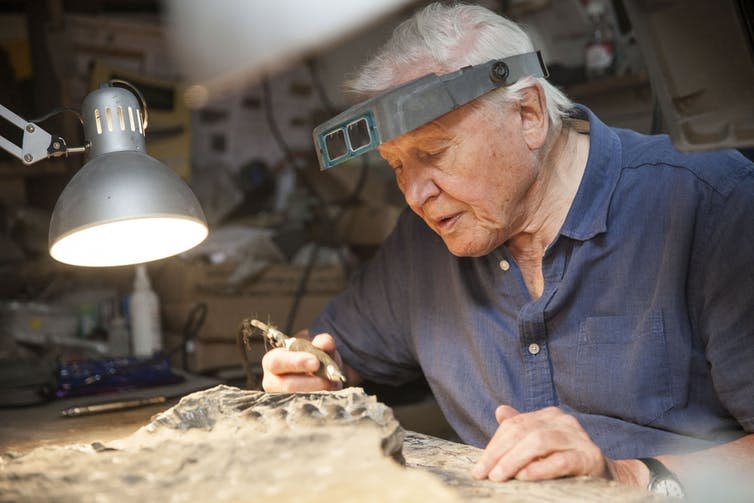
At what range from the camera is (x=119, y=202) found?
1.21 m

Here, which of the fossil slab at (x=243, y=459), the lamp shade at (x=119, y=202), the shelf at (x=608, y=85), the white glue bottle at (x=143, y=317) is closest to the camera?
the fossil slab at (x=243, y=459)

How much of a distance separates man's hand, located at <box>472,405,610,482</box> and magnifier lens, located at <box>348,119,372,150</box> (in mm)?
539

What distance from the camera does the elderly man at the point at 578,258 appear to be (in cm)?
147

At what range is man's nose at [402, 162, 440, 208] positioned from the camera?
5.16ft

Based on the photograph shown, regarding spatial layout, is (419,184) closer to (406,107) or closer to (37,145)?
(406,107)

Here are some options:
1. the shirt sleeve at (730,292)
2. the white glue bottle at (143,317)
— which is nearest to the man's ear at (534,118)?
the shirt sleeve at (730,292)

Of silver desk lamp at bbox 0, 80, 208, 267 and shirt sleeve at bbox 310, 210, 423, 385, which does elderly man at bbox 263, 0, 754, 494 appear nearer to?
shirt sleeve at bbox 310, 210, 423, 385

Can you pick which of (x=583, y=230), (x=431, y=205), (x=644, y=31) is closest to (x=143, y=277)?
(x=431, y=205)

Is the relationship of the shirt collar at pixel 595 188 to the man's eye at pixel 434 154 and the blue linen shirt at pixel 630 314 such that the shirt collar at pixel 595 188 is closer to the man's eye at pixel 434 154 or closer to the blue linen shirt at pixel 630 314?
the blue linen shirt at pixel 630 314

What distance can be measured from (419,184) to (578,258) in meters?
0.36

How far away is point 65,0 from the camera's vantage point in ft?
10.7

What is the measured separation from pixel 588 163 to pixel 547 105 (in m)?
0.15

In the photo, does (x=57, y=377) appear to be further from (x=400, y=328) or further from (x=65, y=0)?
(x=65, y=0)

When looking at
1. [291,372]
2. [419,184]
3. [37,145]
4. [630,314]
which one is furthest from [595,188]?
[37,145]
